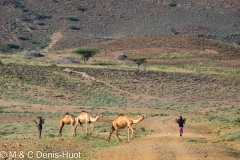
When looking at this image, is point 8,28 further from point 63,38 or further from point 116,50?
point 116,50

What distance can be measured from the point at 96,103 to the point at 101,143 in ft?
112

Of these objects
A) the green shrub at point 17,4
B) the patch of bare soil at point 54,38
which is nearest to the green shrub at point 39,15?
the green shrub at point 17,4

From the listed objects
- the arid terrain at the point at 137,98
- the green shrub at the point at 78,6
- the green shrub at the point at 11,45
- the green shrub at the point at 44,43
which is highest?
the green shrub at the point at 78,6

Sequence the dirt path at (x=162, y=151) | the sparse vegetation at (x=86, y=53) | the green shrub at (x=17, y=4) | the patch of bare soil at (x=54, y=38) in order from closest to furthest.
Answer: the dirt path at (x=162, y=151), the sparse vegetation at (x=86, y=53), the patch of bare soil at (x=54, y=38), the green shrub at (x=17, y=4)

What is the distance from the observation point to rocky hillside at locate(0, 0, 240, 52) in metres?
123

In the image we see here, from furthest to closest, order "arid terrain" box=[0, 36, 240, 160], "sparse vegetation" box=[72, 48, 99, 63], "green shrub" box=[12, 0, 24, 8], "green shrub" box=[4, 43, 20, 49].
A: "green shrub" box=[12, 0, 24, 8], "green shrub" box=[4, 43, 20, 49], "sparse vegetation" box=[72, 48, 99, 63], "arid terrain" box=[0, 36, 240, 160]

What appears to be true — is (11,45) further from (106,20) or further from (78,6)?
(78,6)

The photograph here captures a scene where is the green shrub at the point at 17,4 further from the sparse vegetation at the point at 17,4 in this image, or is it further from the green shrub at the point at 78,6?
the green shrub at the point at 78,6

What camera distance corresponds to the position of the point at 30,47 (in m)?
117

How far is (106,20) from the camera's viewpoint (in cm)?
13275

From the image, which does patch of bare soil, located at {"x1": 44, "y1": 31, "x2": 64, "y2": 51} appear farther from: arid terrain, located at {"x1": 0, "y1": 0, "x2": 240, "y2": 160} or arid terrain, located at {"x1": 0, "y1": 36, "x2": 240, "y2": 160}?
arid terrain, located at {"x1": 0, "y1": 36, "x2": 240, "y2": 160}

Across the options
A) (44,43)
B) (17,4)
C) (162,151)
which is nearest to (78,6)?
(17,4)

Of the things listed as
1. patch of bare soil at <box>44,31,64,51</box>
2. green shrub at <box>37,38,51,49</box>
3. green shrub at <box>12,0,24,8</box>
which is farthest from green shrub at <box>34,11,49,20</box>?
green shrub at <box>37,38,51,49</box>

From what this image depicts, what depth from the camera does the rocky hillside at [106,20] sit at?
122875 mm
